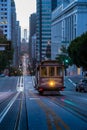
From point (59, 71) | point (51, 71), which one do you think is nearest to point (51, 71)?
point (51, 71)

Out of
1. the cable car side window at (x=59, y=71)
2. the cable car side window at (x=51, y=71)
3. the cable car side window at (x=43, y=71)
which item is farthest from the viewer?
the cable car side window at (x=43, y=71)

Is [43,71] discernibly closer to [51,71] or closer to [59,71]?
[51,71]

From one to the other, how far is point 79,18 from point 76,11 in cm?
259

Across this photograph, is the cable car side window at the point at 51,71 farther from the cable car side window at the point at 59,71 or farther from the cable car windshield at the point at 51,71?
the cable car side window at the point at 59,71

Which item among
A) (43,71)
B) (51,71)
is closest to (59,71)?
(51,71)

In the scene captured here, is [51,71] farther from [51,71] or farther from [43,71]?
[43,71]

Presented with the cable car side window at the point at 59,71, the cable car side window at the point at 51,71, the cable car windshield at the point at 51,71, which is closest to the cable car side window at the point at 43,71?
the cable car windshield at the point at 51,71

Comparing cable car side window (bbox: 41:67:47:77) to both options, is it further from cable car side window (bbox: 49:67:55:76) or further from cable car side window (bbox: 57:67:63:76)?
cable car side window (bbox: 57:67:63:76)

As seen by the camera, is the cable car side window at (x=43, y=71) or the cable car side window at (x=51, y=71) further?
the cable car side window at (x=43, y=71)

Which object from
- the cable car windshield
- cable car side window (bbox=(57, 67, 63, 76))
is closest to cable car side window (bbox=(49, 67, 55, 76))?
the cable car windshield

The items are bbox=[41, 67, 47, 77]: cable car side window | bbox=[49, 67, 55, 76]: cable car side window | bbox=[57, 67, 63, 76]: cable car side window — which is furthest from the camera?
bbox=[41, 67, 47, 77]: cable car side window

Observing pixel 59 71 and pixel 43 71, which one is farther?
pixel 43 71

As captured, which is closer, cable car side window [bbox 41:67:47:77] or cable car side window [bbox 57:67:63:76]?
cable car side window [bbox 57:67:63:76]

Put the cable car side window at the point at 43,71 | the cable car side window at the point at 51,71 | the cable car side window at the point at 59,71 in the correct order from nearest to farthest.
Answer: the cable car side window at the point at 51,71 < the cable car side window at the point at 59,71 < the cable car side window at the point at 43,71
